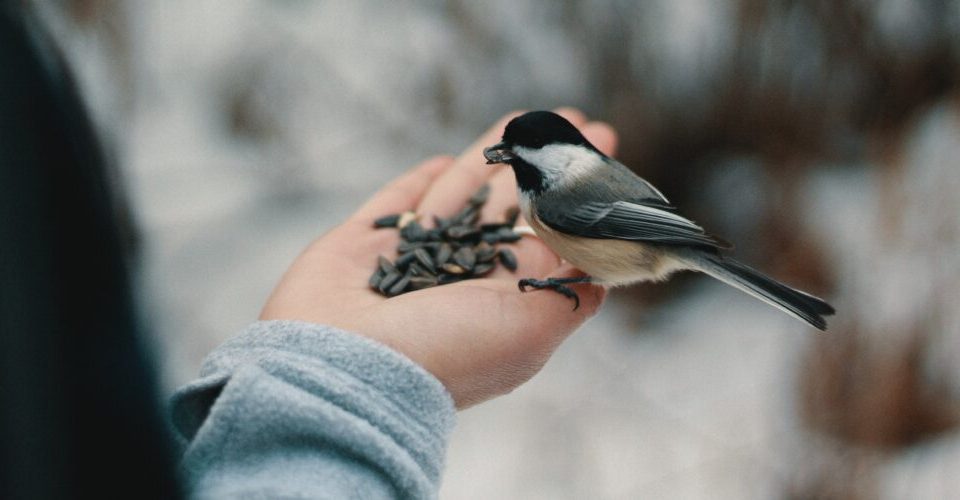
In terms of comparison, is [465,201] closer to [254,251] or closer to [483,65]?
[483,65]

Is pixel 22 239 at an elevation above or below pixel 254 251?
above

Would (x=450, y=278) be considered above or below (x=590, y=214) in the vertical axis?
below

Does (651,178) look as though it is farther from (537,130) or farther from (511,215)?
(537,130)

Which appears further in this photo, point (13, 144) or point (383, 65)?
point (383, 65)

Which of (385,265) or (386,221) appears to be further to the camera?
(386,221)

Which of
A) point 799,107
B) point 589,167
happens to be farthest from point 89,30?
point 799,107

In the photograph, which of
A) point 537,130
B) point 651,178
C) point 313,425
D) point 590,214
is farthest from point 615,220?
point 651,178
